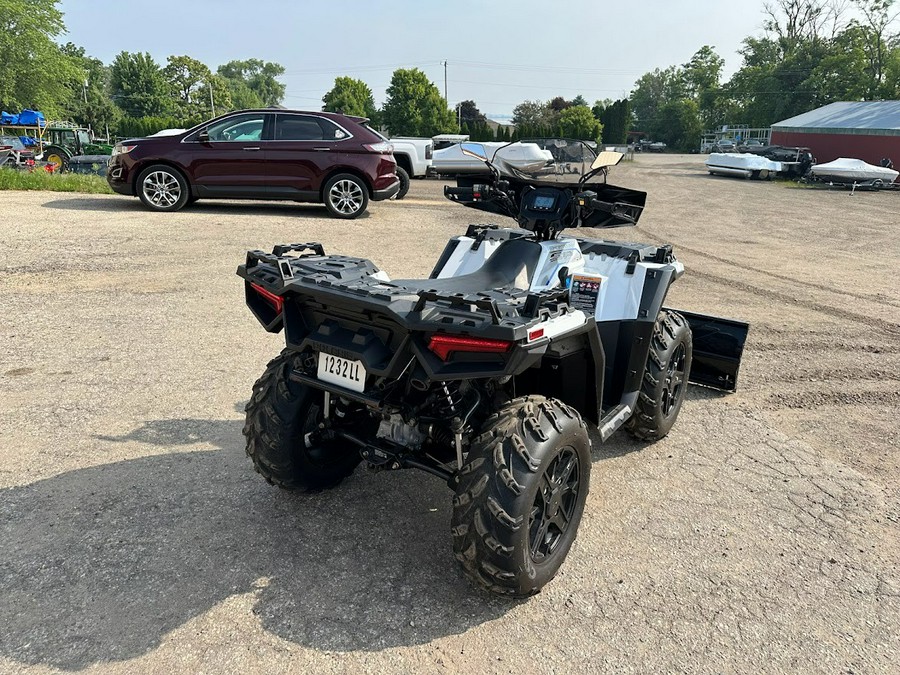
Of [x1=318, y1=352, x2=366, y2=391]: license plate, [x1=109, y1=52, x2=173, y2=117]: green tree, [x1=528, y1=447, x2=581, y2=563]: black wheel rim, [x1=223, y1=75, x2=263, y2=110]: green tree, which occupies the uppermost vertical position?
[x1=223, y1=75, x2=263, y2=110]: green tree

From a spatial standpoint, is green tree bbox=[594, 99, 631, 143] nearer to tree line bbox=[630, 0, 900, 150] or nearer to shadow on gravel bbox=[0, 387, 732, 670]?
tree line bbox=[630, 0, 900, 150]

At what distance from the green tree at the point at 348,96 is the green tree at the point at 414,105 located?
333cm

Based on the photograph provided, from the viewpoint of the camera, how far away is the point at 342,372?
105 inches

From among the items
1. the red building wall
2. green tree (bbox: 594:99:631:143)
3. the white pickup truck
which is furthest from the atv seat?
green tree (bbox: 594:99:631:143)

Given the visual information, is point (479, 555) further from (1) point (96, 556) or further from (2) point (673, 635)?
(1) point (96, 556)

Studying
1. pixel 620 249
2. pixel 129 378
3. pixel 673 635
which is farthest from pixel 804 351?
pixel 129 378

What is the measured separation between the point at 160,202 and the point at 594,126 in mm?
46862

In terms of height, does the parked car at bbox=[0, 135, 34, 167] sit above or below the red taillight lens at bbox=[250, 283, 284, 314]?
above

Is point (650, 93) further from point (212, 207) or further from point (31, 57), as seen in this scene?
point (212, 207)

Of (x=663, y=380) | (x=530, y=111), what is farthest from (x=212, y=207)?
(x=530, y=111)

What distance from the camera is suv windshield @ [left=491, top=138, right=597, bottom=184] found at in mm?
4090

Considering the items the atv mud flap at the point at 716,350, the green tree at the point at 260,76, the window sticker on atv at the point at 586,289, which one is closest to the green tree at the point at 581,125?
the atv mud flap at the point at 716,350

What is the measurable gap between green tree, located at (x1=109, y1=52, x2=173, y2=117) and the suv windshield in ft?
277

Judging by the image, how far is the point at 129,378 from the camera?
4.82 metres
